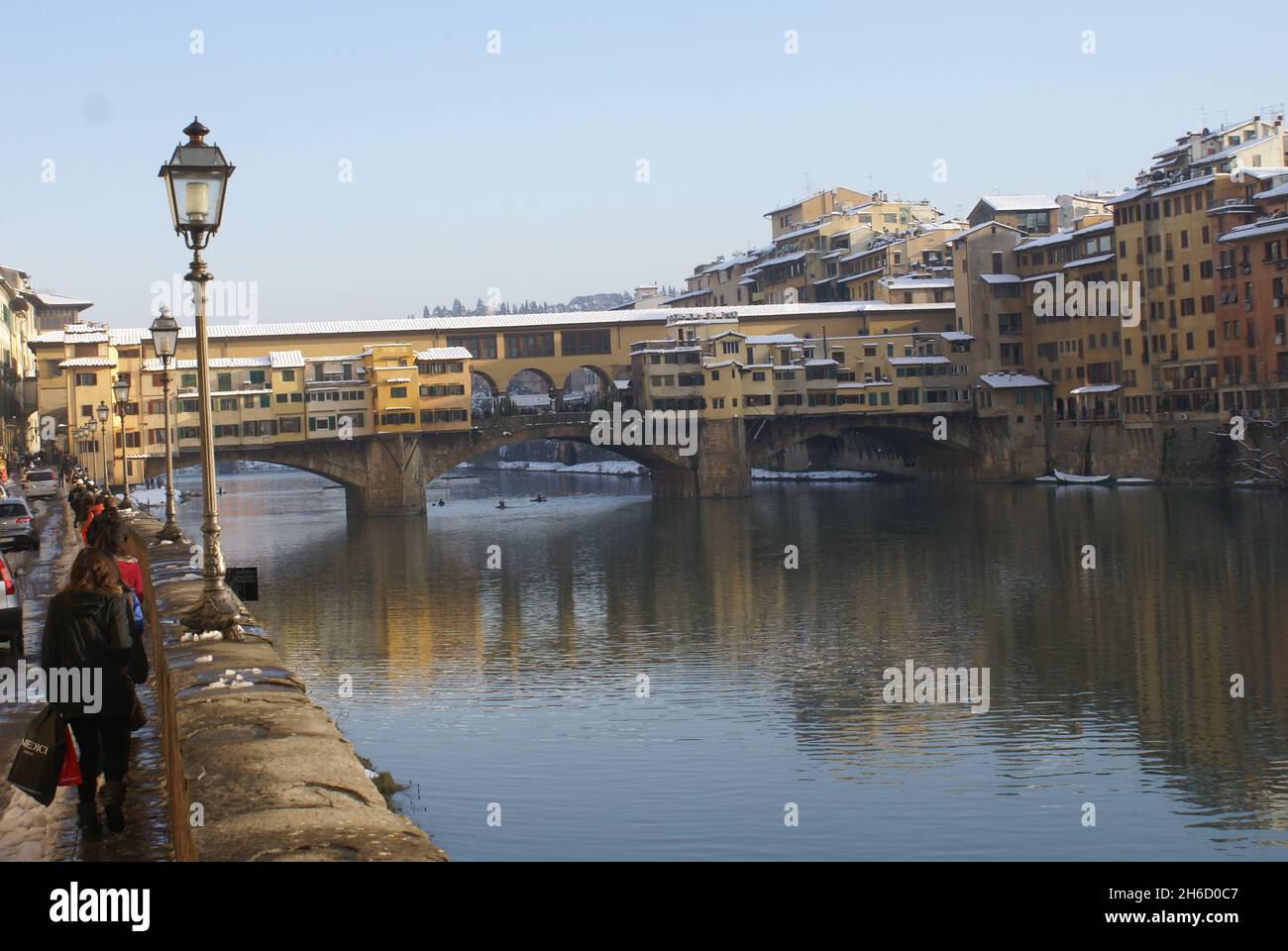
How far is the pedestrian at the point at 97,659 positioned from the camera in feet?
29.7

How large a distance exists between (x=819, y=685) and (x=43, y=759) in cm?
1994

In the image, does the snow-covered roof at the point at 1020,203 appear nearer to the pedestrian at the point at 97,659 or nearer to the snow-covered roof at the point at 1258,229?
the snow-covered roof at the point at 1258,229

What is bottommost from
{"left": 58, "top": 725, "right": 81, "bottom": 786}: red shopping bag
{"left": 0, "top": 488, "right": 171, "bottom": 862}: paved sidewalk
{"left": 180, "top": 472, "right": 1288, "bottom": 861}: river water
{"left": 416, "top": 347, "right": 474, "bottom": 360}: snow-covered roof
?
{"left": 180, "top": 472, "right": 1288, "bottom": 861}: river water

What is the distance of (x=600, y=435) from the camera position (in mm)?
84062

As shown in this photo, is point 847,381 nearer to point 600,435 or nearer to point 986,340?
point 986,340

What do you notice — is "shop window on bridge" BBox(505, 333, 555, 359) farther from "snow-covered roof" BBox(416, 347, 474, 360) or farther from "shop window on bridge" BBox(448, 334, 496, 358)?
"snow-covered roof" BBox(416, 347, 474, 360)

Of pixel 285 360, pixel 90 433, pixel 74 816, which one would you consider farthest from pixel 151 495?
pixel 74 816

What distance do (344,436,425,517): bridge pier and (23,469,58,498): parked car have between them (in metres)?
23.7

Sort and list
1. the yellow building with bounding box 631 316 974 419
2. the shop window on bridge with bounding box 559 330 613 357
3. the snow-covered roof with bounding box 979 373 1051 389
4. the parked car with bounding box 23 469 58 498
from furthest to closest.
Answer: the shop window on bridge with bounding box 559 330 613 357, the snow-covered roof with bounding box 979 373 1051 389, the yellow building with bounding box 631 316 974 419, the parked car with bounding box 23 469 58 498

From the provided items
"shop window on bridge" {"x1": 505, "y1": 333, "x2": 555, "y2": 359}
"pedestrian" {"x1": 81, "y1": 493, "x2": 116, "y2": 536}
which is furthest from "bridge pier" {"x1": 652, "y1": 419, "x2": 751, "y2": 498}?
"pedestrian" {"x1": 81, "y1": 493, "x2": 116, "y2": 536}

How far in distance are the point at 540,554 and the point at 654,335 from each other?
38.9 m

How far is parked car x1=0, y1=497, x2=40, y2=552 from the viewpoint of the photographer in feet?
99.9

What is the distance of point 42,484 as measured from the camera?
5494 centimetres
